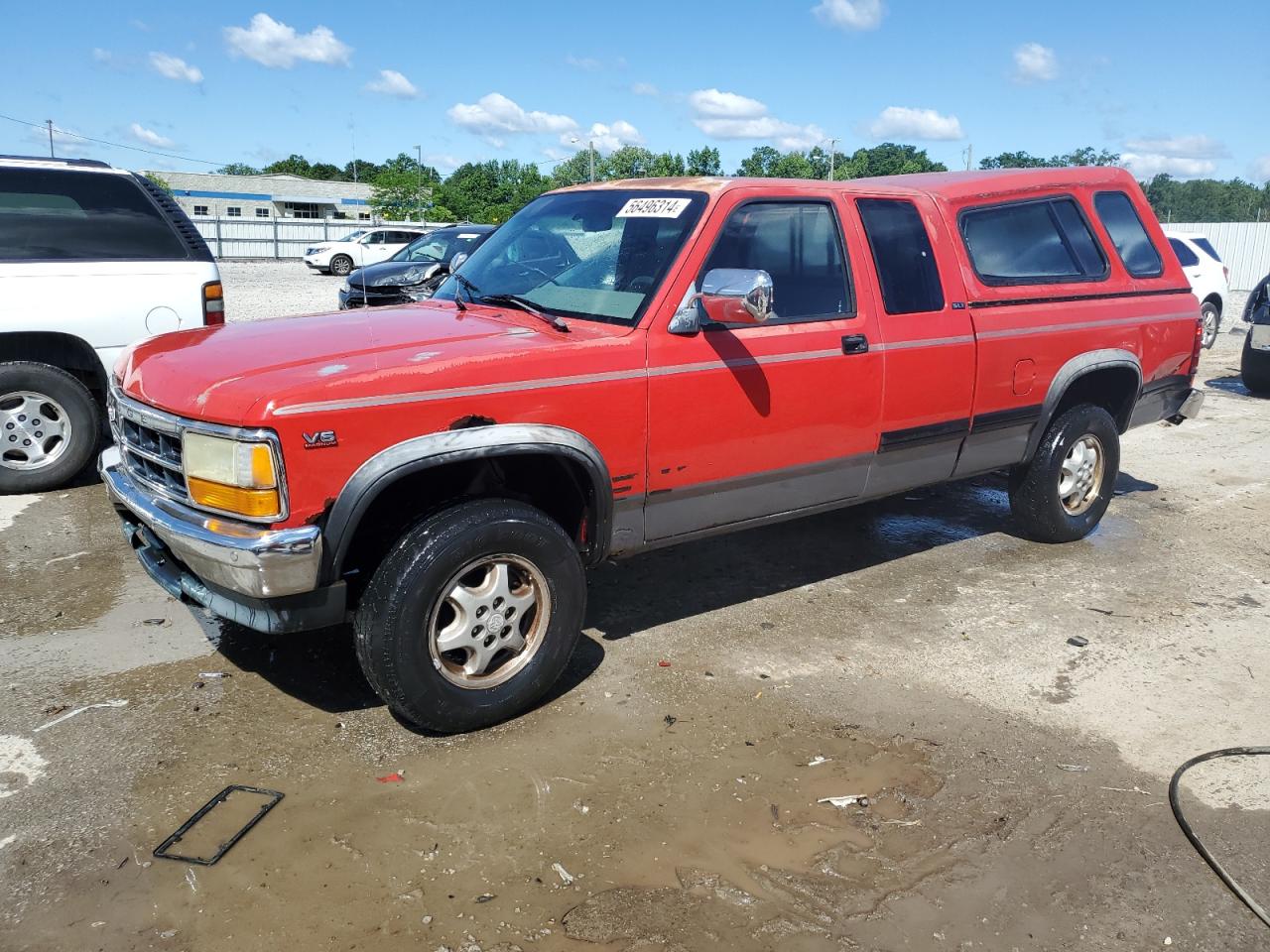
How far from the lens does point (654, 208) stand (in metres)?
4.53

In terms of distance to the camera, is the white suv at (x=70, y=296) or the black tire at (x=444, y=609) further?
the white suv at (x=70, y=296)

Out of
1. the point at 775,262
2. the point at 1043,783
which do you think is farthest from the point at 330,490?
the point at 1043,783

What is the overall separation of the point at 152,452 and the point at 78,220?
12.0ft

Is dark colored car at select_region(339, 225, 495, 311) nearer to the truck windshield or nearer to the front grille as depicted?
the truck windshield

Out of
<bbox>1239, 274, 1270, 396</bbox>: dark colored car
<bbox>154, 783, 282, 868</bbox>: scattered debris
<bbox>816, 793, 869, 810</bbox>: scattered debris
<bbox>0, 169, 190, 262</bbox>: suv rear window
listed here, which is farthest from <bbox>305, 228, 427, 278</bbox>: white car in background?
<bbox>816, 793, 869, 810</bbox>: scattered debris

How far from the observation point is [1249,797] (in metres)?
3.56

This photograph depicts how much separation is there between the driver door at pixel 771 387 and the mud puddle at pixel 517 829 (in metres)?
0.90

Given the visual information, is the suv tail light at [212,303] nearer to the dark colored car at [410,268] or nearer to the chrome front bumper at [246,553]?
the chrome front bumper at [246,553]

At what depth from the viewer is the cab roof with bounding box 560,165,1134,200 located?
463 cm

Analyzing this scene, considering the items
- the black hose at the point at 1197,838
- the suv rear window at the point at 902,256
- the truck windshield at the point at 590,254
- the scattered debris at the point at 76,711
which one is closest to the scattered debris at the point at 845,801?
the black hose at the point at 1197,838

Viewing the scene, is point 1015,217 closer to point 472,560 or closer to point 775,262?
point 775,262

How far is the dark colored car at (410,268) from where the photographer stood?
40.5ft

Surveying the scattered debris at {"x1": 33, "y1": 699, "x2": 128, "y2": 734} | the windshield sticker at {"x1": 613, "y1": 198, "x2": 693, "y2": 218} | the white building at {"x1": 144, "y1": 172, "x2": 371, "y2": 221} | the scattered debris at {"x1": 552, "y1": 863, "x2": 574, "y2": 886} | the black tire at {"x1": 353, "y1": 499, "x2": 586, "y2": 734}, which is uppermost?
the white building at {"x1": 144, "y1": 172, "x2": 371, "y2": 221}

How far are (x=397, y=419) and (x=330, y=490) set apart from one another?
0.32 m
